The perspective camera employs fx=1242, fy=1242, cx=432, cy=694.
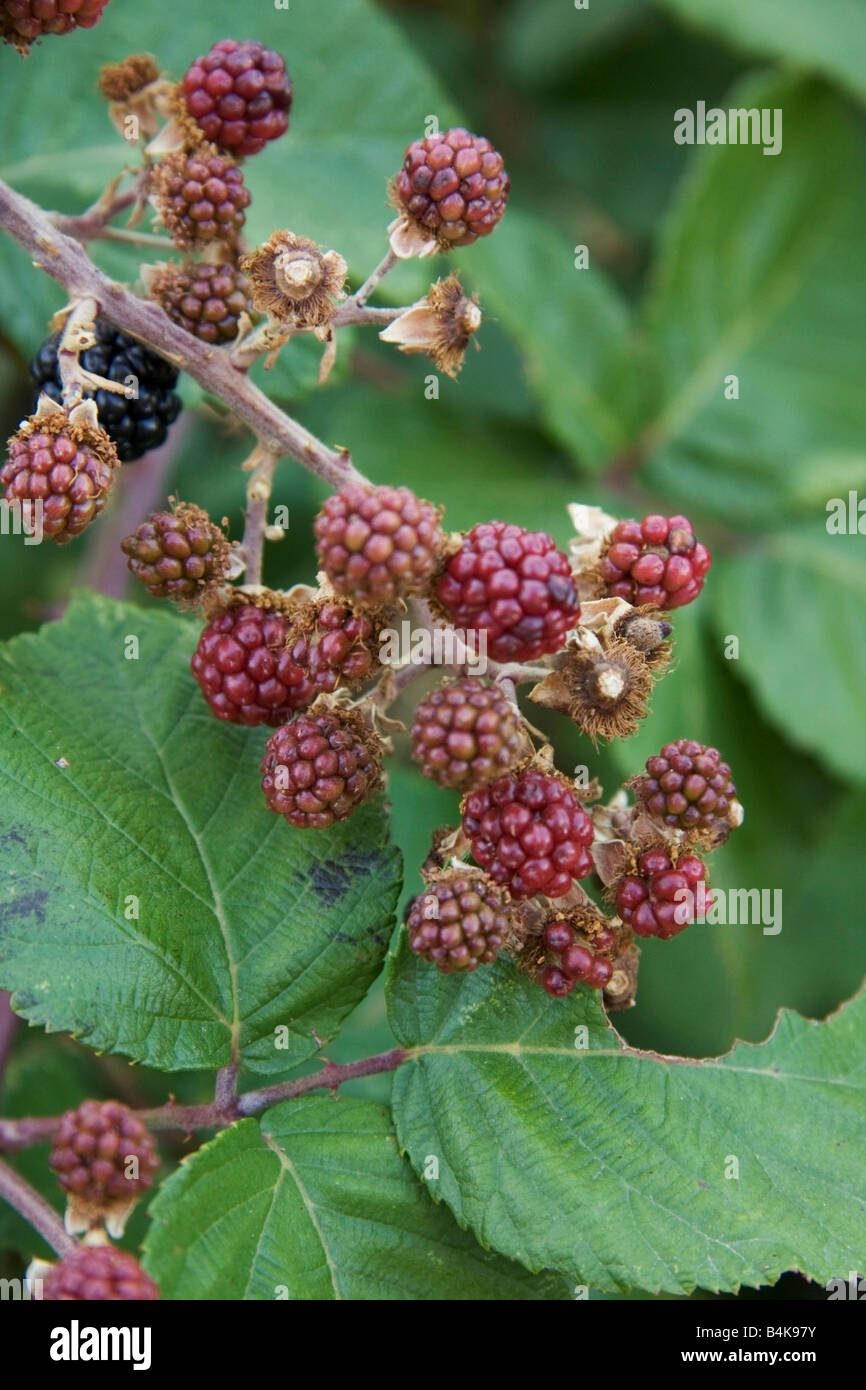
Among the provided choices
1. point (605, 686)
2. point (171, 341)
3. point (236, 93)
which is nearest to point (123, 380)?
point (171, 341)

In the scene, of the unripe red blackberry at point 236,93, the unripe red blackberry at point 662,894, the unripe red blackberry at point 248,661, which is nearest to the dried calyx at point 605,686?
the unripe red blackberry at point 662,894

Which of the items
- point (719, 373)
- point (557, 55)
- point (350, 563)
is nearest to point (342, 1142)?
point (350, 563)

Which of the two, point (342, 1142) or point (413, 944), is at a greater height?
point (413, 944)

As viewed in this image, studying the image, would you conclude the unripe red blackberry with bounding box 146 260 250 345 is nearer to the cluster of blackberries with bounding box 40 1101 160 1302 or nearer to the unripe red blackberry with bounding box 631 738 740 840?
the unripe red blackberry with bounding box 631 738 740 840

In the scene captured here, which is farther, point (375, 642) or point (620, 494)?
point (620, 494)

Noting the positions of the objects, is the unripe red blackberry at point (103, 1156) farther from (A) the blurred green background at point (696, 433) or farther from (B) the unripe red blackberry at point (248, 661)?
(A) the blurred green background at point (696, 433)

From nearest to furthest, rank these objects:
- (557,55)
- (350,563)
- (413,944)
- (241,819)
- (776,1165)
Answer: (350,563) < (413,944) < (776,1165) < (241,819) < (557,55)

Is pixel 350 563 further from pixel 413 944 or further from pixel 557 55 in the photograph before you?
pixel 557 55
